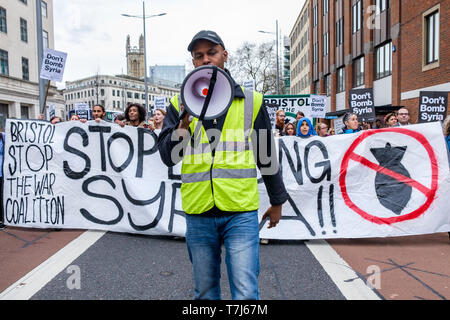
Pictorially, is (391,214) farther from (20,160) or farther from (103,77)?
(103,77)

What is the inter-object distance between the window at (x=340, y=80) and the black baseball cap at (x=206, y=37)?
31.3 metres

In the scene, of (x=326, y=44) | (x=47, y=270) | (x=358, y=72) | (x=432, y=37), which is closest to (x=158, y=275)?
(x=47, y=270)

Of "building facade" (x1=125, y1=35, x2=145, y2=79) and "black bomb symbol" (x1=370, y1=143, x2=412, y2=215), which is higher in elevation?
"building facade" (x1=125, y1=35, x2=145, y2=79)

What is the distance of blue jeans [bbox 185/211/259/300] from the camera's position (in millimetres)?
2096

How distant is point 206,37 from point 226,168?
705 millimetres

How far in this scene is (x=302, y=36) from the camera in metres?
56.8

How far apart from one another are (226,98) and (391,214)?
415 centimetres

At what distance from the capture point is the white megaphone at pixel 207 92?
6.87ft

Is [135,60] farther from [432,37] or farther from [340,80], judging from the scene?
[432,37]

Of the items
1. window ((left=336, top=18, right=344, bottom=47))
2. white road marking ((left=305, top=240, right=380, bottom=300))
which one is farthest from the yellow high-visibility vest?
window ((left=336, top=18, right=344, bottom=47))

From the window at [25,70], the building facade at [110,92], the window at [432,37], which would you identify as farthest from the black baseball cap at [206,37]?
the building facade at [110,92]

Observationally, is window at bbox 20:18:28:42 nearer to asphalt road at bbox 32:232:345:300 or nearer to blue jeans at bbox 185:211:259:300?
asphalt road at bbox 32:232:345:300

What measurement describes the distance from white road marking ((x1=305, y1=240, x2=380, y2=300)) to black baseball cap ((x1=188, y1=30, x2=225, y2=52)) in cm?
241

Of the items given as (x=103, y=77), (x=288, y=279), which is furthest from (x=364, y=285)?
(x=103, y=77)
